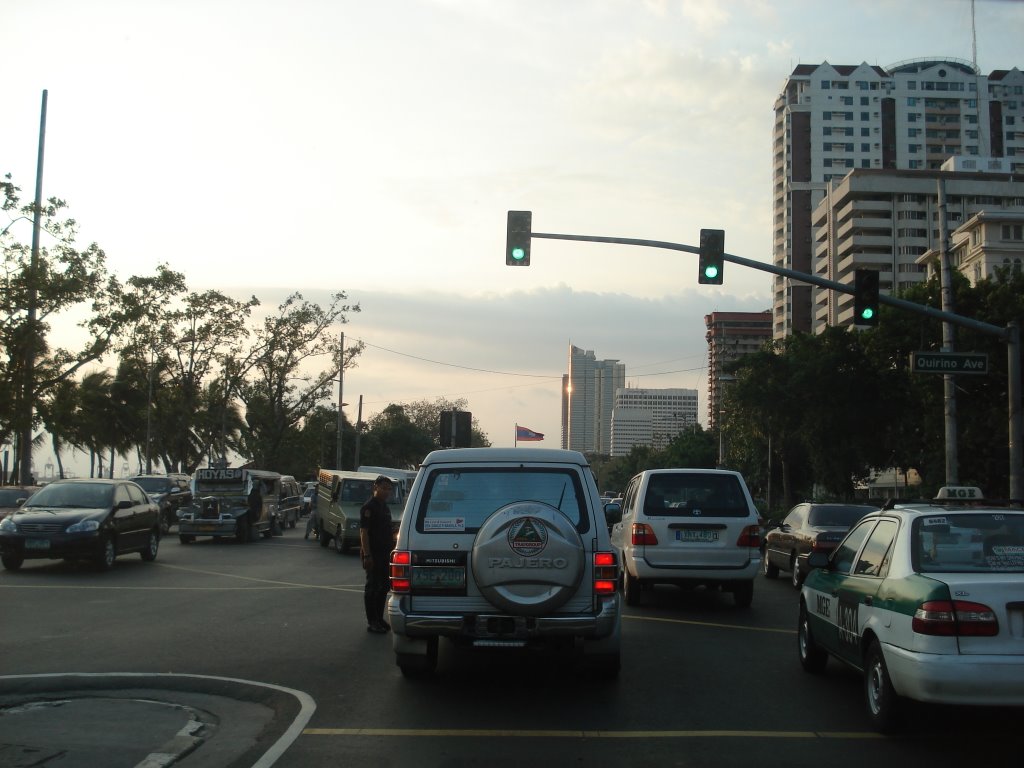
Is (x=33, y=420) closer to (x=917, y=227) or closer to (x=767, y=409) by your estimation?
(x=767, y=409)

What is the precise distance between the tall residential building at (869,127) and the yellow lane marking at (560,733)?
407 feet

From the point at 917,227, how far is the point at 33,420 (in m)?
99.1

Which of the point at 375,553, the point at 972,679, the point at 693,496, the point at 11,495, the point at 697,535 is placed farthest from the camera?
the point at 11,495

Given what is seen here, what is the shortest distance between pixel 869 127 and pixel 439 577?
13562 centimetres

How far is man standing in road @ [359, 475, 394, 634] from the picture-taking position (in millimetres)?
11938

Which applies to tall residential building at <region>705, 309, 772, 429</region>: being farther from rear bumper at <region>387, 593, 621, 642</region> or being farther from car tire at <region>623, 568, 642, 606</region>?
rear bumper at <region>387, 593, 621, 642</region>

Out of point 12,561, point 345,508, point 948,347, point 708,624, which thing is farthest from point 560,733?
point 345,508

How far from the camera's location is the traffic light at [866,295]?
17750mm

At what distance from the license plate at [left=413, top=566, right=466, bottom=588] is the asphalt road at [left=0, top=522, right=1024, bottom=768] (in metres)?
0.88

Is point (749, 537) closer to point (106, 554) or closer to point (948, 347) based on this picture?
point (948, 347)

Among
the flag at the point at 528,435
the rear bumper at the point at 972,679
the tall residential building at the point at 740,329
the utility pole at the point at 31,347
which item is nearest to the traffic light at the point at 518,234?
the rear bumper at the point at 972,679

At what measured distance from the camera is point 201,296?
5469 centimetres

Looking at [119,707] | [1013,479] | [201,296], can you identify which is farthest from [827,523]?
[201,296]

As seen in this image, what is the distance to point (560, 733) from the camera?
22.9ft
